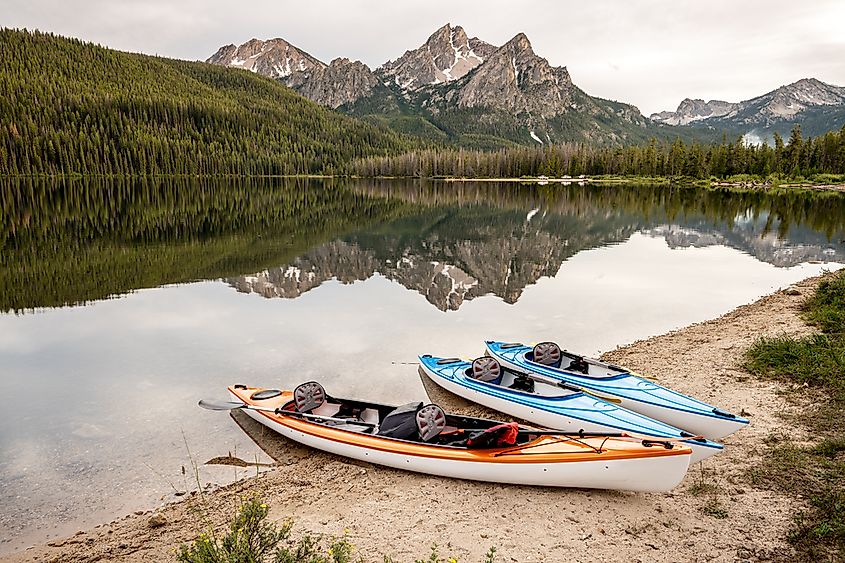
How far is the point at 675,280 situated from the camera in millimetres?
33969

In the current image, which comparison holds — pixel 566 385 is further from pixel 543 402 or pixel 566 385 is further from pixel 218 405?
pixel 218 405

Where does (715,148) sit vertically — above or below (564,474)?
above

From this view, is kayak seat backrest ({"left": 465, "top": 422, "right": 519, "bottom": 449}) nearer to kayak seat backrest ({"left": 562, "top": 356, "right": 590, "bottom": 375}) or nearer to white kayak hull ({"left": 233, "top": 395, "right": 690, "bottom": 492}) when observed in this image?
white kayak hull ({"left": 233, "top": 395, "right": 690, "bottom": 492})

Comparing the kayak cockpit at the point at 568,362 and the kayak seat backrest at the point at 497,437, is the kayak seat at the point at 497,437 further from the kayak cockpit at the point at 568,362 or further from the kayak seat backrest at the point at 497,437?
the kayak cockpit at the point at 568,362

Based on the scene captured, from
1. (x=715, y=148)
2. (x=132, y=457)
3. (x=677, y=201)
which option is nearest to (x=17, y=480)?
(x=132, y=457)

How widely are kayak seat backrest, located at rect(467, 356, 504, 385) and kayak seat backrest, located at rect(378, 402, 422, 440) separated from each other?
3124 mm

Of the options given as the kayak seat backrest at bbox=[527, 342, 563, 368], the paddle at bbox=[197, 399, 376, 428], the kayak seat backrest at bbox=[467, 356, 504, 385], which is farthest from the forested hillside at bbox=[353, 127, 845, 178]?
the paddle at bbox=[197, 399, 376, 428]

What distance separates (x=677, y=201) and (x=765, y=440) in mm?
92217

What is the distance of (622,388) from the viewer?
13.9 meters

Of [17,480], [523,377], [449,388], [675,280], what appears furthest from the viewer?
[675,280]

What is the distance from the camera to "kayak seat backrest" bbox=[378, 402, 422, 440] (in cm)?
1185

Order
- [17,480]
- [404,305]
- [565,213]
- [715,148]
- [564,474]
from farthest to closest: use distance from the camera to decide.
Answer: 1. [715,148]
2. [565,213]
3. [404,305]
4. [17,480]
5. [564,474]

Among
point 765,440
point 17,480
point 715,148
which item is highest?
point 715,148

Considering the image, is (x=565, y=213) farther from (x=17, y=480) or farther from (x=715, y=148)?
(x=715, y=148)
